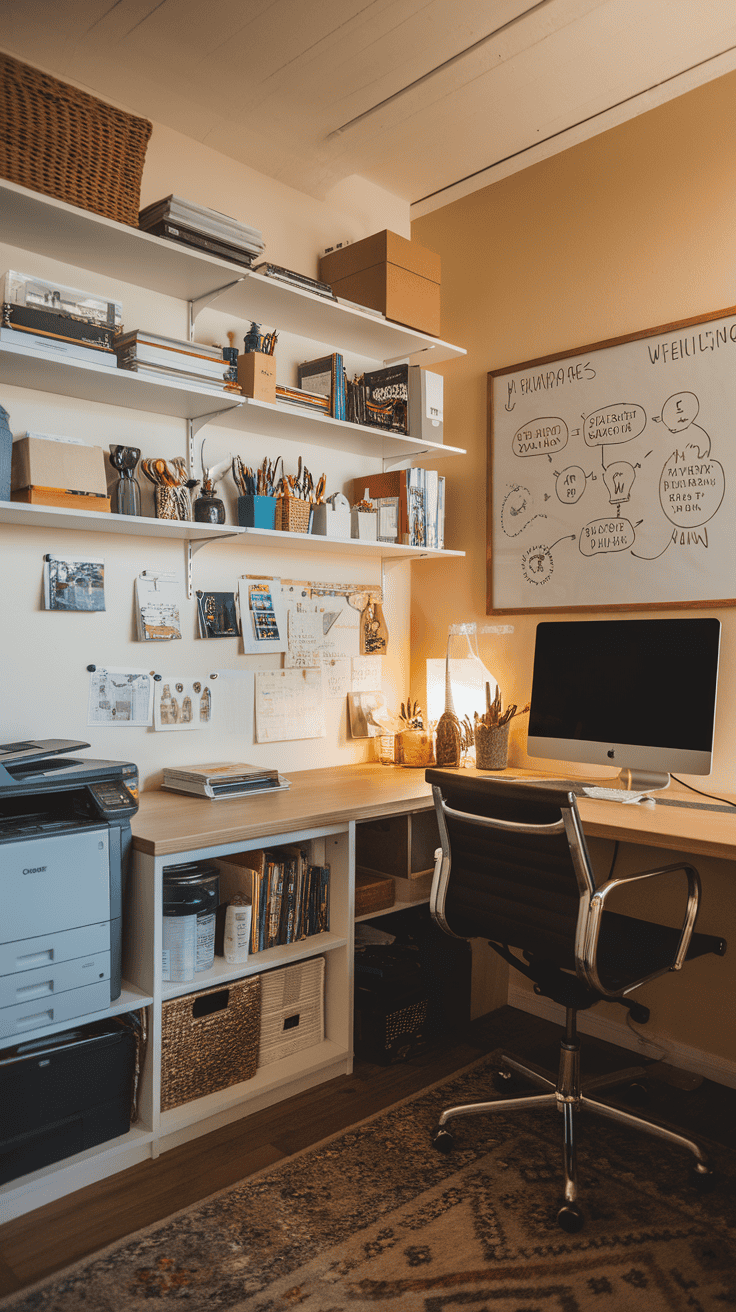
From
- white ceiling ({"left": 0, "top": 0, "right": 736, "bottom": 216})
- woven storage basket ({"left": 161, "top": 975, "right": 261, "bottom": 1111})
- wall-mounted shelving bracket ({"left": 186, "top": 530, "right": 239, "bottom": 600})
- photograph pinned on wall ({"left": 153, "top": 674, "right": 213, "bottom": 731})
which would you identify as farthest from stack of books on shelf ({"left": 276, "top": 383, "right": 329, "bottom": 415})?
woven storage basket ({"left": 161, "top": 975, "right": 261, "bottom": 1111})

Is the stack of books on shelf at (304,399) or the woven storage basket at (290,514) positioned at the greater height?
the stack of books on shelf at (304,399)

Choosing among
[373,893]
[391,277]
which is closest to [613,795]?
[373,893]

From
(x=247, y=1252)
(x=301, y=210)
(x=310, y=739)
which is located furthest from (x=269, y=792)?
(x=301, y=210)

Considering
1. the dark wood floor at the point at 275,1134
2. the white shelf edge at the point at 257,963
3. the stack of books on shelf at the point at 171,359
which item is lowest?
the dark wood floor at the point at 275,1134

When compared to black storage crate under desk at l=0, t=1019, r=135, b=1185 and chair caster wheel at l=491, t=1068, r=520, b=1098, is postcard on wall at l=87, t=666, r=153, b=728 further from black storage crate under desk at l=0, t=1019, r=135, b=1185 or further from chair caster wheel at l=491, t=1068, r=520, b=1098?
chair caster wheel at l=491, t=1068, r=520, b=1098

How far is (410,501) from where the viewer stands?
9.88ft

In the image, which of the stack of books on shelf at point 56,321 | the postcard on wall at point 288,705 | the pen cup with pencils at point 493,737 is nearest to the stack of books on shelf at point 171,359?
the stack of books on shelf at point 56,321

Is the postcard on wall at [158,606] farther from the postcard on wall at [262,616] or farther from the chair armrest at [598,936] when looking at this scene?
the chair armrest at [598,936]

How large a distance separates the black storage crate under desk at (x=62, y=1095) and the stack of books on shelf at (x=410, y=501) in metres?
1.79

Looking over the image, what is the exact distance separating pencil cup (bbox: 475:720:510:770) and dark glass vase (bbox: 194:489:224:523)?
46.2 inches

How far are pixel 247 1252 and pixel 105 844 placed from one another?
2.84ft

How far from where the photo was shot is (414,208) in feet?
11.1

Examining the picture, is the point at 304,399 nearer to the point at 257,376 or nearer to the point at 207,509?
the point at 257,376

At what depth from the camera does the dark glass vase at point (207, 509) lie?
246 cm
